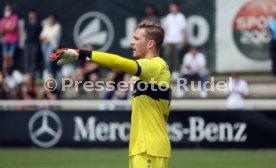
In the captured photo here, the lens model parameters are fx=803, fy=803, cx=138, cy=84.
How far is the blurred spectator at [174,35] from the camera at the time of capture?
64.1ft

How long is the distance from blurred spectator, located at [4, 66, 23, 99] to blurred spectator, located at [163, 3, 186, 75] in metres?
3.70

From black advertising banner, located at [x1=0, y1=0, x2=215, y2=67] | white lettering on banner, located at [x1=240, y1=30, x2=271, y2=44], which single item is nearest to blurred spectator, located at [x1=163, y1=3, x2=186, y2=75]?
black advertising banner, located at [x1=0, y1=0, x2=215, y2=67]

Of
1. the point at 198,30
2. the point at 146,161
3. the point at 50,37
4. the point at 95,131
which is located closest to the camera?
the point at 146,161

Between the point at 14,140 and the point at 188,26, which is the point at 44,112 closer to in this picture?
the point at 14,140

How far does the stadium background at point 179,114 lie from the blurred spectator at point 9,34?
0.86 ft

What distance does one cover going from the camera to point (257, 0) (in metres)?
20.0

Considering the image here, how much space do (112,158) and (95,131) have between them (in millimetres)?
2100

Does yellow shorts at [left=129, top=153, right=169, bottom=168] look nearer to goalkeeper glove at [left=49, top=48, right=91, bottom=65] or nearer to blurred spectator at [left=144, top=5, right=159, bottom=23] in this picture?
goalkeeper glove at [left=49, top=48, right=91, bottom=65]

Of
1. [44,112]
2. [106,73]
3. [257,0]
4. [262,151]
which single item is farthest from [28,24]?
[262,151]

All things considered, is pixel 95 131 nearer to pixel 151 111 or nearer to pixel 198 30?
pixel 198 30

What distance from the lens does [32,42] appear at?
67.7ft

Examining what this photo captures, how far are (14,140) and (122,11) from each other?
4.91m

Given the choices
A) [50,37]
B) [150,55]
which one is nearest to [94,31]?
[50,37]

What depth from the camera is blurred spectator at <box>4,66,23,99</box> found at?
1955cm
